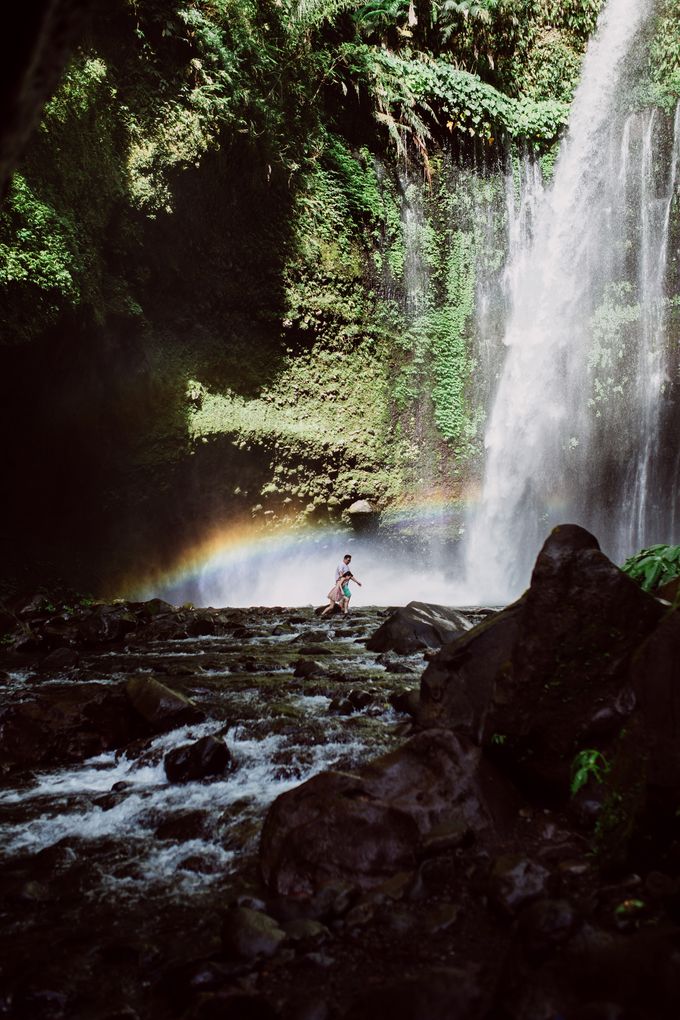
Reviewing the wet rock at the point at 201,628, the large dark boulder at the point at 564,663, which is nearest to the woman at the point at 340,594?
the wet rock at the point at 201,628

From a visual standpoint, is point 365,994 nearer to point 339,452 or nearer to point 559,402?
point 339,452

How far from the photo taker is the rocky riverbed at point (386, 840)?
89.7 inches

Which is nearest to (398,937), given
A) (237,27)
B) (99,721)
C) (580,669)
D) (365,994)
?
(365,994)

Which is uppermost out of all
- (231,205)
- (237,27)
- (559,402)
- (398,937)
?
(237,27)

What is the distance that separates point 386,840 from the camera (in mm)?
3090

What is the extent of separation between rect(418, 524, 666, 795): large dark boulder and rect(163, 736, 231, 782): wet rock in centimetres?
185

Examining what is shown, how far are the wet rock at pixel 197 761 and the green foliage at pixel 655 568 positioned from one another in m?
5.18

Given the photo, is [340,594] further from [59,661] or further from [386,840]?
[386,840]

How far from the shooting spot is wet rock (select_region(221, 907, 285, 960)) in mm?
2525

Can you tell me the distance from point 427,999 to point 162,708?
3737mm

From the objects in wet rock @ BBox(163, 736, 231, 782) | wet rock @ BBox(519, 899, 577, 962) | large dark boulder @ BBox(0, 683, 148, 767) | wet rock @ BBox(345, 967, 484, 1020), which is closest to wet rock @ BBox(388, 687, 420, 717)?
wet rock @ BBox(163, 736, 231, 782)

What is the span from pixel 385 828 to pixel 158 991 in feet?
3.99

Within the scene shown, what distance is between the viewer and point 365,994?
86.7 inches

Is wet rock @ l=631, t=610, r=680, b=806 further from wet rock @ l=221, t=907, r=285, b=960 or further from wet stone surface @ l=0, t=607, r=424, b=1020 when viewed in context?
wet rock @ l=221, t=907, r=285, b=960
